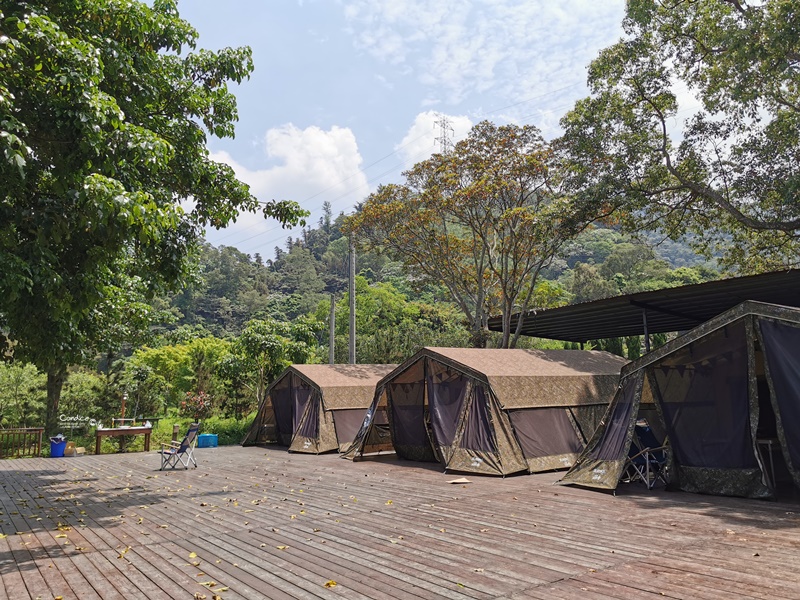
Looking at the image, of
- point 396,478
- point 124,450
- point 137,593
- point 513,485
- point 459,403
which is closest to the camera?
point 137,593

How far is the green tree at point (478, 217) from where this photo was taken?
18.1 metres

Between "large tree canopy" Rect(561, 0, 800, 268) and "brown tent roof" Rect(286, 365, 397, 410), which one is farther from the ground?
"large tree canopy" Rect(561, 0, 800, 268)

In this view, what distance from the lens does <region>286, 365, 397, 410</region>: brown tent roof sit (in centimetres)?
1555

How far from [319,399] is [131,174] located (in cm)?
961

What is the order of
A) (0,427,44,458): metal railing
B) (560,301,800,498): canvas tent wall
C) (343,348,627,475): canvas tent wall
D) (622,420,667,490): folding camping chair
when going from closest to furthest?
(560,301,800,498): canvas tent wall
(622,420,667,490): folding camping chair
(343,348,627,475): canvas tent wall
(0,427,44,458): metal railing

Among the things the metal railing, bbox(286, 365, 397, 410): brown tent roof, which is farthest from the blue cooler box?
the metal railing

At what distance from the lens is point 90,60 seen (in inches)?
231

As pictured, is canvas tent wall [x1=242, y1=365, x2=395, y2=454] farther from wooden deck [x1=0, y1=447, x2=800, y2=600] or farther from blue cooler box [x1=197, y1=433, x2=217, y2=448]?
wooden deck [x1=0, y1=447, x2=800, y2=600]

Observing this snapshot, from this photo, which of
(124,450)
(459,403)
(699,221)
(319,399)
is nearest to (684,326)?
(699,221)

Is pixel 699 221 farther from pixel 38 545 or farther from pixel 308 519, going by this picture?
pixel 38 545

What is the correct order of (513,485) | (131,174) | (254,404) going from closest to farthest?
1. (131,174)
2. (513,485)
3. (254,404)

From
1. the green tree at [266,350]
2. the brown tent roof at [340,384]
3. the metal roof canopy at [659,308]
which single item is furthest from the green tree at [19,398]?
the metal roof canopy at [659,308]

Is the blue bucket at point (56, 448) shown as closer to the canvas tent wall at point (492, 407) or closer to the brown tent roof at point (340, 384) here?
the brown tent roof at point (340, 384)

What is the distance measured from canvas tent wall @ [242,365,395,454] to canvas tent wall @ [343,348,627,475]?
145 cm
